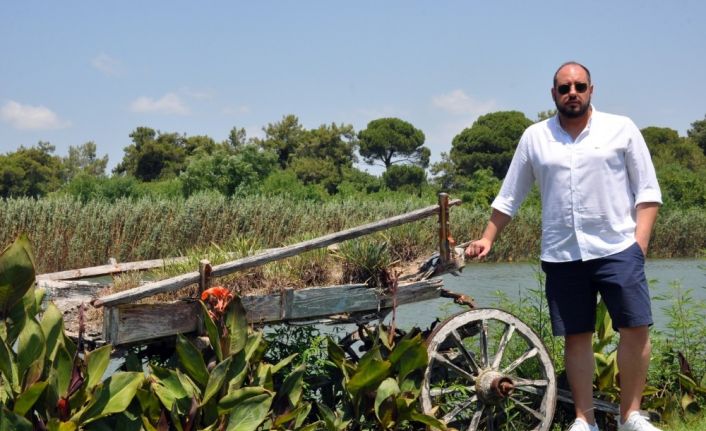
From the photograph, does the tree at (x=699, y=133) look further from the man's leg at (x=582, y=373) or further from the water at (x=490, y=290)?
the man's leg at (x=582, y=373)

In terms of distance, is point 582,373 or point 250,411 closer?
point 250,411

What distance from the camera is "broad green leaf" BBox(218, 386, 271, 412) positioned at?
3.72 metres

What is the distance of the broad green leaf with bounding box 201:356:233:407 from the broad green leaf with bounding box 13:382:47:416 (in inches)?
28.0

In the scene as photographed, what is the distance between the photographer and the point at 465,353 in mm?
4688

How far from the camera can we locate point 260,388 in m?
3.74

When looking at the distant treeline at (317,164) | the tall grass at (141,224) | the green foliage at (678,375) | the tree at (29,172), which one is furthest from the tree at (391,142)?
the green foliage at (678,375)

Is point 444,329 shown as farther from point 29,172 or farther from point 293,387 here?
point 29,172

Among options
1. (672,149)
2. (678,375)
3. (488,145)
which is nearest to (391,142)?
(488,145)

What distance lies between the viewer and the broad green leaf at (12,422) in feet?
10.5

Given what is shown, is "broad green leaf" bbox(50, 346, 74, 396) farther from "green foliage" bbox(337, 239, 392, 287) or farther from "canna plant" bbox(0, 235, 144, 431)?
"green foliage" bbox(337, 239, 392, 287)

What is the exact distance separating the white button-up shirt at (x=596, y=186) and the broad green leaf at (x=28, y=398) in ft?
8.05

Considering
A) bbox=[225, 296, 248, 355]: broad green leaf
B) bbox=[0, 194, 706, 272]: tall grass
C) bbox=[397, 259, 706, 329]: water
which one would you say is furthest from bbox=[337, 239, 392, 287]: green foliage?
bbox=[0, 194, 706, 272]: tall grass

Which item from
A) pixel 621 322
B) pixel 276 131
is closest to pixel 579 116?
pixel 621 322

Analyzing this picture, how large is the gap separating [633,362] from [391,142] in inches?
2417
